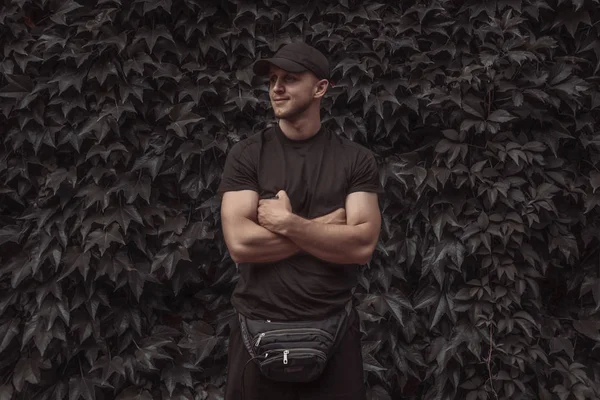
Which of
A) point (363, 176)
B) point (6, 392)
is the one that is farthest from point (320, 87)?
point (6, 392)

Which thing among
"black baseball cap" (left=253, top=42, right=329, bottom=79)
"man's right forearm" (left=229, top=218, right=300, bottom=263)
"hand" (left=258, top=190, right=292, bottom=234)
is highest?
"black baseball cap" (left=253, top=42, right=329, bottom=79)

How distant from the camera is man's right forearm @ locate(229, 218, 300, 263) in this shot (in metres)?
2.39

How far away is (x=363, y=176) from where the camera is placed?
8.25ft

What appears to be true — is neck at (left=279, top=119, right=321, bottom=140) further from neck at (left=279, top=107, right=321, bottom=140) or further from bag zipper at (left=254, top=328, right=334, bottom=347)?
bag zipper at (left=254, top=328, right=334, bottom=347)

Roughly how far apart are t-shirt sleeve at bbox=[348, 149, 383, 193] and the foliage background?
46.0 inches

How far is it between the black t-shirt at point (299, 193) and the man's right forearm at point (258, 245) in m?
0.06

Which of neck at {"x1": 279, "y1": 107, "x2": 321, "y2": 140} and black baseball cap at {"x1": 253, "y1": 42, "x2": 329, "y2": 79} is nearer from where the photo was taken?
black baseball cap at {"x1": 253, "y1": 42, "x2": 329, "y2": 79}

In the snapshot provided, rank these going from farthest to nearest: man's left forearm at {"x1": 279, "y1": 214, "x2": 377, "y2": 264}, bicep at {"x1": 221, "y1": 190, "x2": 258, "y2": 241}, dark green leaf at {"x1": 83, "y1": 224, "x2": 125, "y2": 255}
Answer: dark green leaf at {"x1": 83, "y1": 224, "x2": 125, "y2": 255}, bicep at {"x1": 221, "y1": 190, "x2": 258, "y2": 241}, man's left forearm at {"x1": 279, "y1": 214, "x2": 377, "y2": 264}

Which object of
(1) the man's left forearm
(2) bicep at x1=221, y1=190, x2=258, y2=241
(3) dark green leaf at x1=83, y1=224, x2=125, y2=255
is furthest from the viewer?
(3) dark green leaf at x1=83, y1=224, x2=125, y2=255

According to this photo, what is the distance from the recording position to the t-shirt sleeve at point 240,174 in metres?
2.48

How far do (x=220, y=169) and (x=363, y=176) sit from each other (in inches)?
55.6

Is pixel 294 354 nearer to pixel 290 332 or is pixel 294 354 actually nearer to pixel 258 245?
pixel 290 332

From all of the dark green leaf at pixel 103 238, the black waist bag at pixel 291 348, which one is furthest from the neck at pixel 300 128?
the dark green leaf at pixel 103 238

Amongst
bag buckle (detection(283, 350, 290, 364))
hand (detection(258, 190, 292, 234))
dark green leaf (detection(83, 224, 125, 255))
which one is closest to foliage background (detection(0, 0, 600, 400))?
dark green leaf (detection(83, 224, 125, 255))
